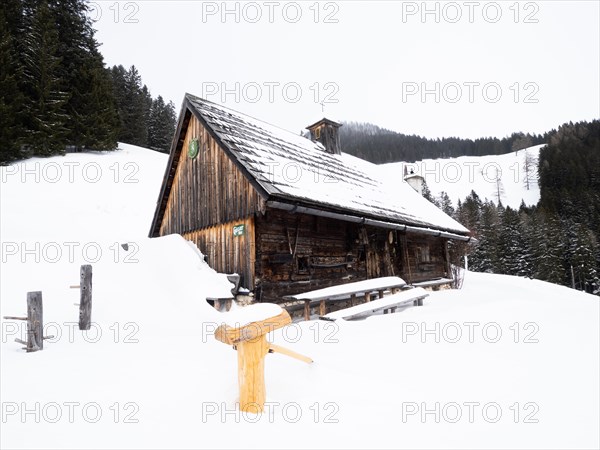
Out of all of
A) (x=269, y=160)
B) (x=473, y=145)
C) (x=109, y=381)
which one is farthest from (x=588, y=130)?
(x=109, y=381)

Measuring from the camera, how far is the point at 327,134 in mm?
17734

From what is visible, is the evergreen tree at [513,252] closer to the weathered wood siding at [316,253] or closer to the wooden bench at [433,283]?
the wooden bench at [433,283]

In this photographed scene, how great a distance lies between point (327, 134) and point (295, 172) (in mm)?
8048

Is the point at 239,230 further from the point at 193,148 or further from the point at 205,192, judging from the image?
the point at 193,148

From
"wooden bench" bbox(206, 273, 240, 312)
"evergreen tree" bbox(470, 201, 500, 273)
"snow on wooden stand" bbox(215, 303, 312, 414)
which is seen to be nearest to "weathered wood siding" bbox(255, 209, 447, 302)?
"wooden bench" bbox(206, 273, 240, 312)

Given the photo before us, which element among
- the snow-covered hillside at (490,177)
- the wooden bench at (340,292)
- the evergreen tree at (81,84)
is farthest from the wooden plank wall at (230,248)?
the snow-covered hillside at (490,177)

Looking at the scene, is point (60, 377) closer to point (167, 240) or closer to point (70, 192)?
point (167, 240)

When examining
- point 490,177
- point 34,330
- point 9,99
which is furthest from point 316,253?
point 490,177

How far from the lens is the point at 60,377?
4535mm

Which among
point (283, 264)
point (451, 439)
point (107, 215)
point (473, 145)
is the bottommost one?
point (451, 439)

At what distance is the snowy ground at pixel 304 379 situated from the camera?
312cm

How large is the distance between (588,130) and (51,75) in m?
97.7

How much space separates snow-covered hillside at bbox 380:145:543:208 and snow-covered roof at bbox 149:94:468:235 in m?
76.8

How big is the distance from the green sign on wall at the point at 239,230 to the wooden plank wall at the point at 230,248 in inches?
2.2
